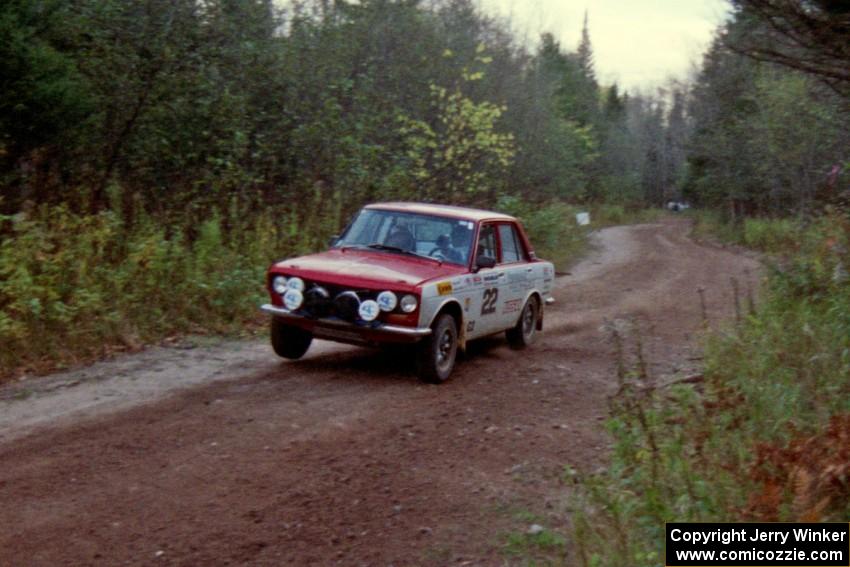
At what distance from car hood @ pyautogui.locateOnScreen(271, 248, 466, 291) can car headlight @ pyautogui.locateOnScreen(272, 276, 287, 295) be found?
0.08 meters

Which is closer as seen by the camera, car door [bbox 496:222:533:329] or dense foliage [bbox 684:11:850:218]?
car door [bbox 496:222:533:329]

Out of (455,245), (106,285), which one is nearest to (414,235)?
(455,245)

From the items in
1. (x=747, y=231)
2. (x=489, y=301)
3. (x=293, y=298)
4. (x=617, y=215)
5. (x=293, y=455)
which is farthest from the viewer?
(x=617, y=215)

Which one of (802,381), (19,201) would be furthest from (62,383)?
(802,381)

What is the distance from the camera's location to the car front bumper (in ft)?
30.1

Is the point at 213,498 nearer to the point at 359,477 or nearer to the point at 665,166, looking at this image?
the point at 359,477

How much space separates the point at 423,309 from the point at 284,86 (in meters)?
9.12

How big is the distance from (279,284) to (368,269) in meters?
0.89

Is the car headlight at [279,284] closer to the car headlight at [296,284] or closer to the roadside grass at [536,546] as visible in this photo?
the car headlight at [296,284]

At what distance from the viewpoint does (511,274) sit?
37.0 ft

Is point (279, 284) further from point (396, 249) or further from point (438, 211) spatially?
point (438, 211)

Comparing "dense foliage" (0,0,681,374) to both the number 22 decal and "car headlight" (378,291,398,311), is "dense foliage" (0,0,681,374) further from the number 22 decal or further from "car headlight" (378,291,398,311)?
the number 22 decal

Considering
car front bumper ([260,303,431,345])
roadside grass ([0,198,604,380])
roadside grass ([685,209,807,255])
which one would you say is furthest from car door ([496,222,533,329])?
roadside grass ([685,209,807,255])

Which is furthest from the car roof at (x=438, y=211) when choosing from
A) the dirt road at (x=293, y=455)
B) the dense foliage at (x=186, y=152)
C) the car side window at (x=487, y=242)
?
the dense foliage at (x=186, y=152)
